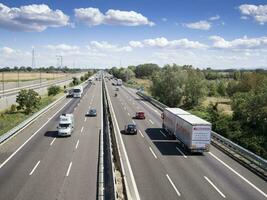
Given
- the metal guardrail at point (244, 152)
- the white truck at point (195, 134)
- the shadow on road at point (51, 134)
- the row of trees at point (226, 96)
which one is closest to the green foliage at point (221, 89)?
the row of trees at point (226, 96)

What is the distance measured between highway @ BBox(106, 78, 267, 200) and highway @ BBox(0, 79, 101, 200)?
3.44m

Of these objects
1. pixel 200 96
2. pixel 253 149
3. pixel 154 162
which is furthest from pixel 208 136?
pixel 200 96

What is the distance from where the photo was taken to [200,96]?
86438mm

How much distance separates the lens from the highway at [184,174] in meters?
22.1

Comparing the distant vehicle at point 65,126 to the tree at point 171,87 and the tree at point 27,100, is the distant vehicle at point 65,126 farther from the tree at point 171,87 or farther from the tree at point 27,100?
the tree at point 171,87

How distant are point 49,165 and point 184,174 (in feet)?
33.8

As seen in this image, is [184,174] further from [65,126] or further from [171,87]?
[171,87]

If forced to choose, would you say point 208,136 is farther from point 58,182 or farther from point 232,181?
point 58,182

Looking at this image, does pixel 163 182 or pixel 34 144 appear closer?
pixel 163 182

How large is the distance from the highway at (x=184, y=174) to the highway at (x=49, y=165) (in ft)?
11.3

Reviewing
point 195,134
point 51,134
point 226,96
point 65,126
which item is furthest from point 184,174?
point 226,96

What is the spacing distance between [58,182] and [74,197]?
3.15 metres

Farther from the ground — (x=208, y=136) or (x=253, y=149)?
(x=208, y=136)

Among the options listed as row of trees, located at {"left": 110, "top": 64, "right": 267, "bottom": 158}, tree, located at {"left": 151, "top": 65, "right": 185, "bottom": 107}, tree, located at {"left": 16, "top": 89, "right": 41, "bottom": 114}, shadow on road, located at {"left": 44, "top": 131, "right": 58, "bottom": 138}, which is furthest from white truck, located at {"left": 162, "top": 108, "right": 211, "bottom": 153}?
tree, located at {"left": 151, "top": 65, "right": 185, "bottom": 107}
